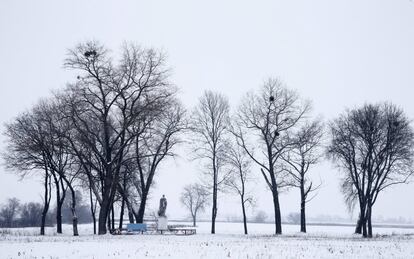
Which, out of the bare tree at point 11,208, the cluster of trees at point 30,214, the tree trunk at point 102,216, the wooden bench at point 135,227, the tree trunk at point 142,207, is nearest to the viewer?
Answer: the tree trunk at point 102,216

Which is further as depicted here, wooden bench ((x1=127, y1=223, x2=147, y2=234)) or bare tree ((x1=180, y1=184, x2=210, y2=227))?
bare tree ((x1=180, y1=184, x2=210, y2=227))

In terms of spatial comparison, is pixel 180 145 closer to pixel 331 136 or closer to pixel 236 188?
pixel 236 188

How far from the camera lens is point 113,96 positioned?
3122cm

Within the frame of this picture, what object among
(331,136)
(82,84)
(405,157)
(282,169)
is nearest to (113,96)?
(82,84)

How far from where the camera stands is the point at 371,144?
109ft

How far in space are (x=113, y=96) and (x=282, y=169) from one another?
1655 cm

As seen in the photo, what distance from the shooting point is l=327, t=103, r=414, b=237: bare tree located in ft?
109

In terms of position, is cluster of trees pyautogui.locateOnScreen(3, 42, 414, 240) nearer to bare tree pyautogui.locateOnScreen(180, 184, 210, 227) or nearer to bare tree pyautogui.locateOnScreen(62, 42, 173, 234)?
bare tree pyautogui.locateOnScreen(62, 42, 173, 234)

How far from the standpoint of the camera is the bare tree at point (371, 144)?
33.3 metres

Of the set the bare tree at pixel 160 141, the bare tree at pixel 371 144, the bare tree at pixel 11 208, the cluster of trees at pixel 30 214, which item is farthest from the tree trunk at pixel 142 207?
the bare tree at pixel 11 208

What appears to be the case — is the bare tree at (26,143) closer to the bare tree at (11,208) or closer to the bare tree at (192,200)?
the bare tree at (192,200)

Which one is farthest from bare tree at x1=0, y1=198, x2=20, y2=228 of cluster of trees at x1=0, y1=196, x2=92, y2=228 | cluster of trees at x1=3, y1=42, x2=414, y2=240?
cluster of trees at x1=3, y1=42, x2=414, y2=240

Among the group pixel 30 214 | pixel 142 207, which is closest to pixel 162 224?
pixel 142 207

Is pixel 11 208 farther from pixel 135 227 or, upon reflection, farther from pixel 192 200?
pixel 135 227
